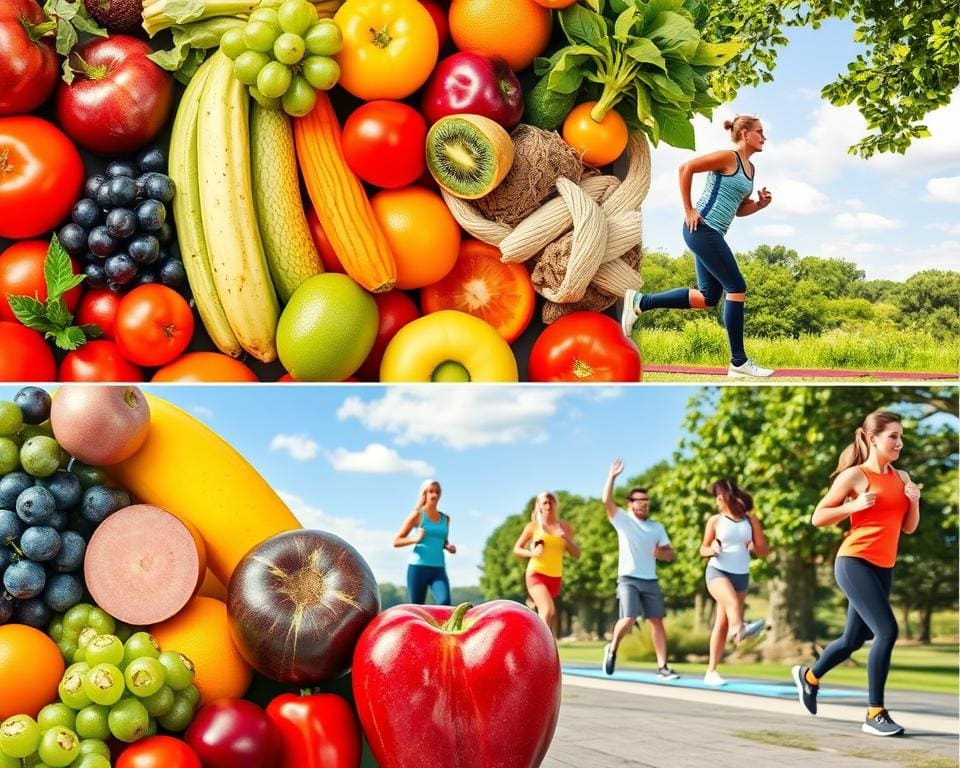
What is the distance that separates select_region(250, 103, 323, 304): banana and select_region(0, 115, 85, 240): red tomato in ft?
0.81

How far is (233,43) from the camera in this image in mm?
1145

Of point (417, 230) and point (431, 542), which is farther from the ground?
point (417, 230)

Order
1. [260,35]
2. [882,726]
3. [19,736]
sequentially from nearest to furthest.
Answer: [19,736] → [882,726] → [260,35]

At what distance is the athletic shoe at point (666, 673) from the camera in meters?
1.00

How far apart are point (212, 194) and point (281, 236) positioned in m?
0.10

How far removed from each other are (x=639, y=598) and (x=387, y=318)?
1.66 feet

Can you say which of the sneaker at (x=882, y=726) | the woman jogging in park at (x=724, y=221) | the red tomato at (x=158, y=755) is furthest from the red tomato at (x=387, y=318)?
the sneaker at (x=882, y=726)

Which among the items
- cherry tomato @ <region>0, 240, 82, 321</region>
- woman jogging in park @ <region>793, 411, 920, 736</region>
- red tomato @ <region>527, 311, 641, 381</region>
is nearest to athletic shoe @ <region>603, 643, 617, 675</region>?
woman jogging in park @ <region>793, 411, 920, 736</region>

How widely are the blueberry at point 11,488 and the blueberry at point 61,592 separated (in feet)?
0.27

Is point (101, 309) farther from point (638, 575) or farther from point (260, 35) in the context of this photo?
point (638, 575)

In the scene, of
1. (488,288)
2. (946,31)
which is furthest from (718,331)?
(946,31)

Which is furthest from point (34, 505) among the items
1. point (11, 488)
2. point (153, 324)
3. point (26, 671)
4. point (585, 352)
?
point (585, 352)

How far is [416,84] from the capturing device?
1.21m

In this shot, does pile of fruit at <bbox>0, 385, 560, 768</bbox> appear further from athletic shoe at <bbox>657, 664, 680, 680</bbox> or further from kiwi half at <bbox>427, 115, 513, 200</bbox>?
kiwi half at <bbox>427, 115, 513, 200</bbox>
